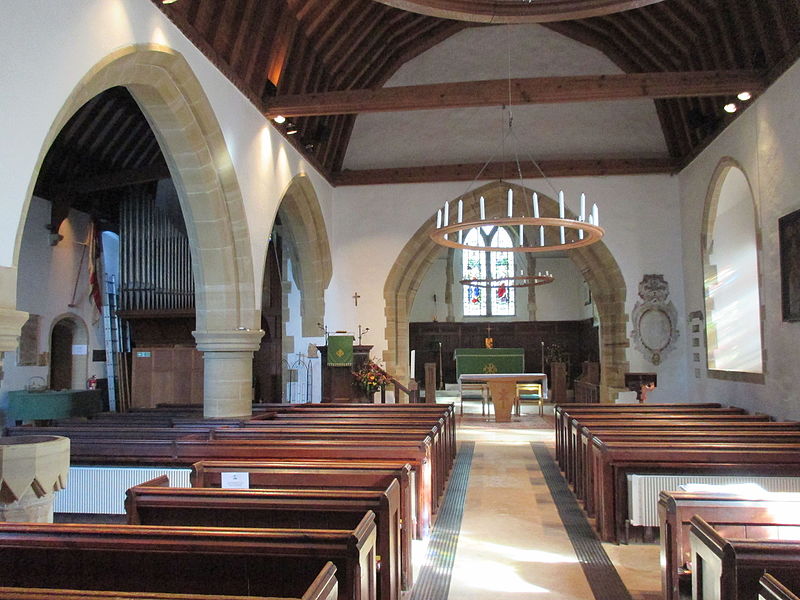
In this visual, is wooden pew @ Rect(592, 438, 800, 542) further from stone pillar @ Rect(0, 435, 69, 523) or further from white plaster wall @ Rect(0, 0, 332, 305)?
white plaster wall @ Rect(0, 0, 332, 305)

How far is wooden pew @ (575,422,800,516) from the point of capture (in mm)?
4898

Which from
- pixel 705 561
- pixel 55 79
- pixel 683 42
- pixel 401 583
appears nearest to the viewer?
pixel 705 561

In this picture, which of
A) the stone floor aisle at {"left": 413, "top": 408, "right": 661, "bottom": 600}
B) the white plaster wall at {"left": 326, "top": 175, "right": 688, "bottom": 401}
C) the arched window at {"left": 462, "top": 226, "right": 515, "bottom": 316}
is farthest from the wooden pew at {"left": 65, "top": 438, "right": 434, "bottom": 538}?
the arched window at {"left": 462, "top": 226, "right": 515, "bottom": 316}

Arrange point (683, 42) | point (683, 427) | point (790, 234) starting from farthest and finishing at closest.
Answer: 1. point (683, 42)
2. point (790, 234)
3. point (683, 427)

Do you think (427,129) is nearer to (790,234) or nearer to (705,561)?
(790,234)

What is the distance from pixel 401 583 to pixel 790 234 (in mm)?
5437

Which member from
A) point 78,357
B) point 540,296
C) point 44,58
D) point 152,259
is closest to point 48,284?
point 78,357

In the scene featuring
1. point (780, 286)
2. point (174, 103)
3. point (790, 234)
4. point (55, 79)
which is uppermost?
point (174, 103)

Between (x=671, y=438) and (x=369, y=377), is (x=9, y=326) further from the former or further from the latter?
(x=369, y=377)

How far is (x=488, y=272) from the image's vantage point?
19297 mm

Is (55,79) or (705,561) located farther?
(55,79)

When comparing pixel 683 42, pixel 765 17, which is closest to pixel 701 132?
pixel 683 42

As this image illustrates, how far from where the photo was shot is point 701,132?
923 centimetres

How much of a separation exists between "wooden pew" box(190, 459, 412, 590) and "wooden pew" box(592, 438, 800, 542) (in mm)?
1405
